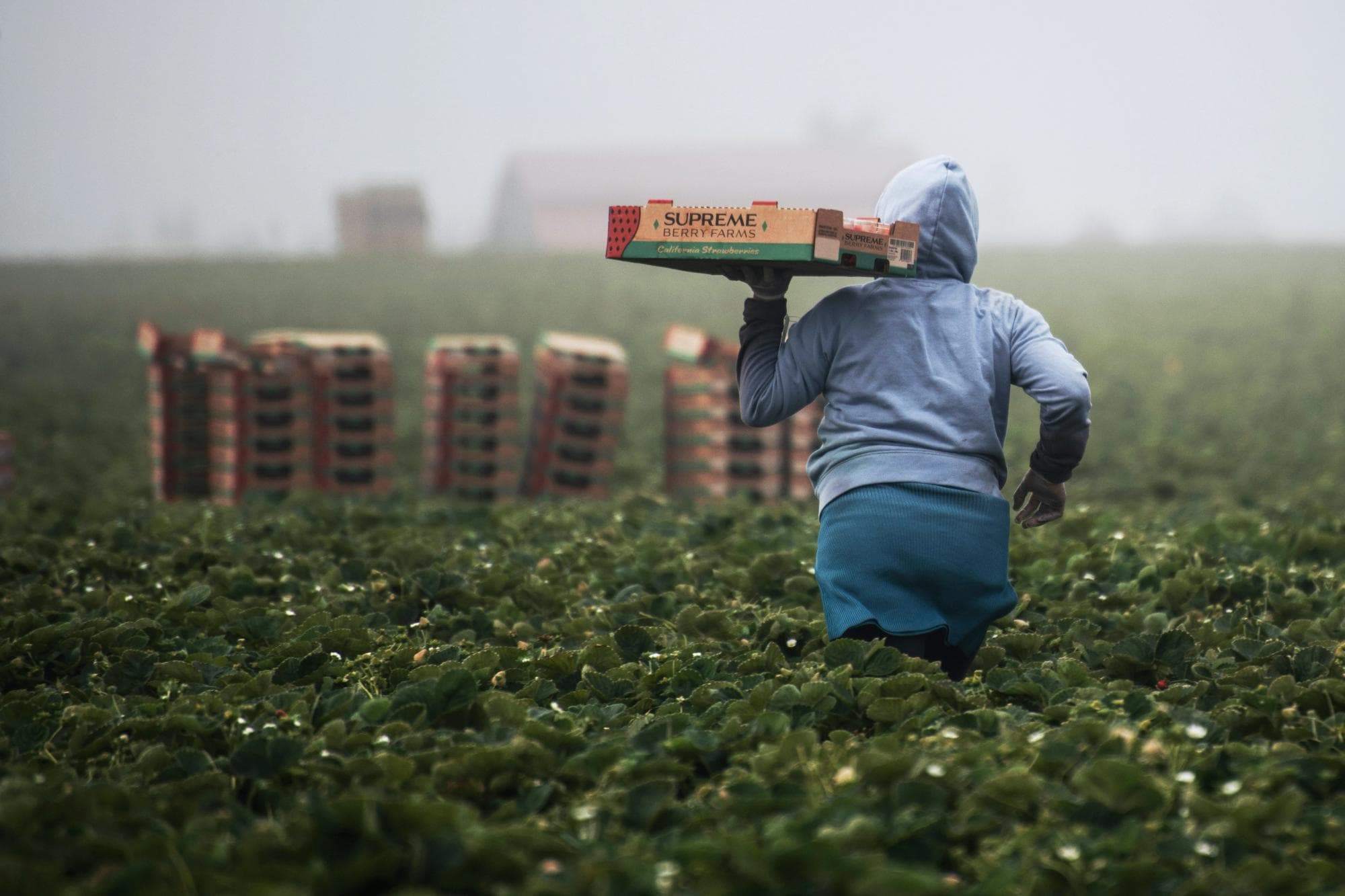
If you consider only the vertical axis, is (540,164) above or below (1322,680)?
above

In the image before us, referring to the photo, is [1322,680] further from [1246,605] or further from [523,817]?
[523,817]

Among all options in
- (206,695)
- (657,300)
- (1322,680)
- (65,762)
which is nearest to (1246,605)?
(1322,680)

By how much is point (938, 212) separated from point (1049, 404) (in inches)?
25.8

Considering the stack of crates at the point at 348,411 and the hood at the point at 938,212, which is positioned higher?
the hood at the point at 938,212

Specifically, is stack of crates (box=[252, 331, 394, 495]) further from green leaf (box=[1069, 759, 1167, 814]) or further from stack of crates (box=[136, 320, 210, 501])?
green leaf (box=[1069, 759, 1167, 814])

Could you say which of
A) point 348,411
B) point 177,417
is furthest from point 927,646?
point 177,417

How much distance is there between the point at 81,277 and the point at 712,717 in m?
27.8

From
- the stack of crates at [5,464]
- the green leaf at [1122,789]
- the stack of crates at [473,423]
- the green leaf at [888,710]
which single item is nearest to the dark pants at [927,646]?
the green leaf at [888,710]

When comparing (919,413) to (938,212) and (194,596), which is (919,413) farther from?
(194,596)

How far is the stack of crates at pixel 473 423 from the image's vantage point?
33.1ft

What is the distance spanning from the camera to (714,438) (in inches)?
395

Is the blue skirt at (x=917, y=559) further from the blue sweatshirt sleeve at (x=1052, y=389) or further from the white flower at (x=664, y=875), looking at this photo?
the white flower at (x=664, y=875)

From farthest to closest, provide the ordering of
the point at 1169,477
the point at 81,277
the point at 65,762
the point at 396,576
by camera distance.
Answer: the point at 81,277 < the point at 1169,477 < the point at 396,576 < the point at 65,762

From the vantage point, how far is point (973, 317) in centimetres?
367
